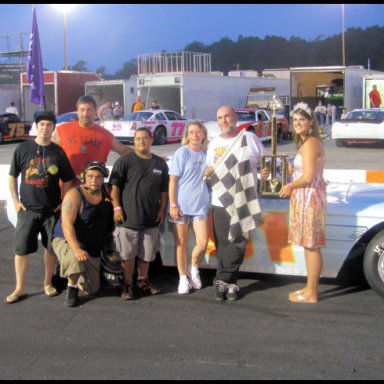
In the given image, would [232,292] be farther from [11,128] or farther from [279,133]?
[11,128]

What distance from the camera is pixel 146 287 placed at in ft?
15.3

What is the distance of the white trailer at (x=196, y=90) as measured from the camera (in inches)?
943

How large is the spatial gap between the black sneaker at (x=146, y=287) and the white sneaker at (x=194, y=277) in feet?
0.97

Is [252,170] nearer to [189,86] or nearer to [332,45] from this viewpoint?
[189,86]

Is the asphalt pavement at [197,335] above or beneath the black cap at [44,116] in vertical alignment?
beneath

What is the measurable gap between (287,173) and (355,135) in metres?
14.1

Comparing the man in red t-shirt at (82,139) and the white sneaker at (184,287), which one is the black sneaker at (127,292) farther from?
the man in red t-shirt at (82,139)

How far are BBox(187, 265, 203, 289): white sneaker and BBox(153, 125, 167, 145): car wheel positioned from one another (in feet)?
51.1

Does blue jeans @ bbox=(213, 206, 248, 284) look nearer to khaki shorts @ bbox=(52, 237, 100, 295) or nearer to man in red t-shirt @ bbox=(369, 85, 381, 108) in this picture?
khaki shorts @ bbox=(52, 237, 100, 295)

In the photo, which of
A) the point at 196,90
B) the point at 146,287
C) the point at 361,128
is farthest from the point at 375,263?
the point at 196,90

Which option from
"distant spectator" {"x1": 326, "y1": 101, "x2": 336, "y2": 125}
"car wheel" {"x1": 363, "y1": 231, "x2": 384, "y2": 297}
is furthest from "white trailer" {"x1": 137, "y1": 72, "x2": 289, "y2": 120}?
"car wheel" {"x1": 363, "y1": 231, "x2": 384, "y2": 297}

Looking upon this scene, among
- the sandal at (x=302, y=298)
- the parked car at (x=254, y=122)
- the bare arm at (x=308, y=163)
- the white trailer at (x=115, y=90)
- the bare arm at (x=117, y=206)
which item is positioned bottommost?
the sandal at (x=302, y=298)

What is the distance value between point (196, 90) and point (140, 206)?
20.6 m

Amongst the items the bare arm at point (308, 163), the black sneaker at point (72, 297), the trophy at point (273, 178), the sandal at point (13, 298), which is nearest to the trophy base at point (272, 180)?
the trophy at point (273, 178)
